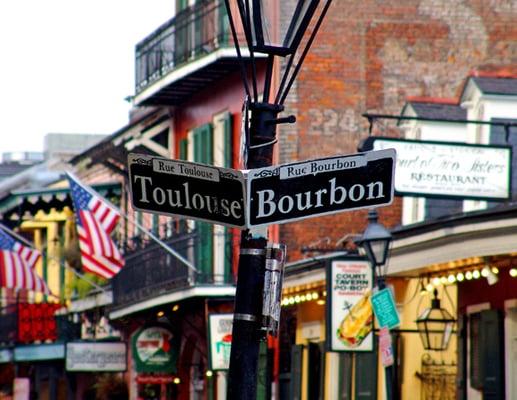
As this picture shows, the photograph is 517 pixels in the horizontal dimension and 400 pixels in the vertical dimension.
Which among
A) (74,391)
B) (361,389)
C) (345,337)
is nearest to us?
(345,337)

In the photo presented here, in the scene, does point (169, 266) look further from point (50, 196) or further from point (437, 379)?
point (50, 196)

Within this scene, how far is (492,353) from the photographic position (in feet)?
61.4

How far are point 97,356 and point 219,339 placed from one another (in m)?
10.6

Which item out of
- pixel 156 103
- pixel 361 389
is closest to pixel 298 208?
pixel 361 389

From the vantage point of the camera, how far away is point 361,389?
22.6 meters

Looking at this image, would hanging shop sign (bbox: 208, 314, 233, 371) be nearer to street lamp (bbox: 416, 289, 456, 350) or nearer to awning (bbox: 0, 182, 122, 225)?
street lamp (bbox: 416, 289, 456, 350)

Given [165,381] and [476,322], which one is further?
[165,381]

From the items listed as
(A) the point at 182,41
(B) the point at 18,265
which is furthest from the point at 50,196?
(A) the point at 182,41

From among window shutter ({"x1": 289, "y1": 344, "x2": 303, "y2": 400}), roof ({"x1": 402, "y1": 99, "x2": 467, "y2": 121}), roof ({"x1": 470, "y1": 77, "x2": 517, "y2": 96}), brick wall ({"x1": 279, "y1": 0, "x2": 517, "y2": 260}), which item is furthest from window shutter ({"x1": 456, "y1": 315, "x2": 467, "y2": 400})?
brick wall ({"x1": 279, "y1": 0, "x2": 517, "y2": 260})

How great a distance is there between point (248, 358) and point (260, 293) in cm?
33

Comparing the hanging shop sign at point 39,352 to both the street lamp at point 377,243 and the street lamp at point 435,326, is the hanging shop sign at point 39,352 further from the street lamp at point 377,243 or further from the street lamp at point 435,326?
the street lamp at point 377,243

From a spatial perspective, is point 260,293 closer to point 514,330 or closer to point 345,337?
point 514,330

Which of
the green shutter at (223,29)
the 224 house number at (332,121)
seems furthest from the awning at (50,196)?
the 224 house number at (332,121)

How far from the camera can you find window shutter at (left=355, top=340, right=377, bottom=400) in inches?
877
